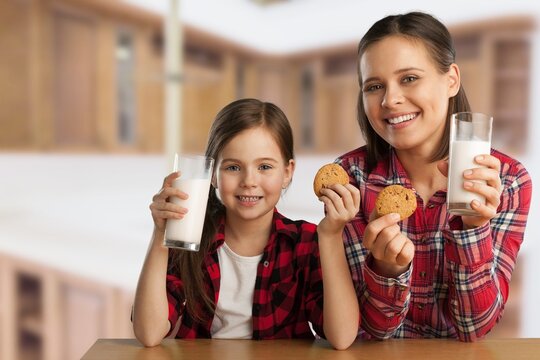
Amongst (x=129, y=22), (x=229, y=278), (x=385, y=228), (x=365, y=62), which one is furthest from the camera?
(x=129, y=22)

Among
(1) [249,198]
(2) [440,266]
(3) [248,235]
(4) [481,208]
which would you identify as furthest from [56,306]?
(4) [481,208]

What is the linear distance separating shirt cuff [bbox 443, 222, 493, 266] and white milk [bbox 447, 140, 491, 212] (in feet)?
0.19

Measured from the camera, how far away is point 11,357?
331 centimetres

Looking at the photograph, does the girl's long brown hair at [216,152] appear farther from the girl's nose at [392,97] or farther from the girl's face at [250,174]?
the girl's nose at [392,97]

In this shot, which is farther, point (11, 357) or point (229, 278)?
point (11, 357)

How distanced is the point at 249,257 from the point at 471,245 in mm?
480

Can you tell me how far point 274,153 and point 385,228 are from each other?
0.36m

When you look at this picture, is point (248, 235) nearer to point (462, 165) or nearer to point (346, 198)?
point (346, 198)

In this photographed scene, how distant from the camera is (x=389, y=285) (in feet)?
3.49

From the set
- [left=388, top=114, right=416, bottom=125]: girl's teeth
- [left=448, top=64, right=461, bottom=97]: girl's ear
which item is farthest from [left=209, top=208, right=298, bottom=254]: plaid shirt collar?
[left=448, top=64, right=461, bottom=97]: girl's ear

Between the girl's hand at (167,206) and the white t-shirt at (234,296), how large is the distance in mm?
258

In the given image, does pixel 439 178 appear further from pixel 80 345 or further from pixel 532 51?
pixel 80 345

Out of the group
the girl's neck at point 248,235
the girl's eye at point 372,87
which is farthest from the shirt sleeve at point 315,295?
the girl's eye at point 372,87

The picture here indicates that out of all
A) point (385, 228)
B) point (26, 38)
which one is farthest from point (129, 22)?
point (385, 228)
